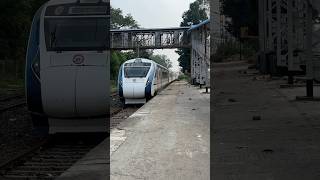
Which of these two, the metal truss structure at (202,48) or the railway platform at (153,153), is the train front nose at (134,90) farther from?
the railway platform at (153,153)

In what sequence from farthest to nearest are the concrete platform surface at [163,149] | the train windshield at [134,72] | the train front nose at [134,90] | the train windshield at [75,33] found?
the train windshield at [134,72]
the train front nose at [134,90]
the train windshield at [75,33]
the concrete platform surface at [163,149]

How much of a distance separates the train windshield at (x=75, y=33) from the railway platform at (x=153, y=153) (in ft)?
5.82

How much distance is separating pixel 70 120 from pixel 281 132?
150 inches

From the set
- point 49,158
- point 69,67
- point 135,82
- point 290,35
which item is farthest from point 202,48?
point 49,158

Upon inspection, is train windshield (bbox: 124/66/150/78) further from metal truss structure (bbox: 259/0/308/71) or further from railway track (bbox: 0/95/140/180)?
railway track (bbox: 0/95/140/180)

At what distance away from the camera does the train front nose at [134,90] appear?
2341 cm

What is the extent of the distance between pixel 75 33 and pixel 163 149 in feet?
10.7

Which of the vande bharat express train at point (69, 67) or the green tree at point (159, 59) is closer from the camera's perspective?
the vande bharat express train at point (69, 67)

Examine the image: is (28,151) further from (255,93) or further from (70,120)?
(255,93)

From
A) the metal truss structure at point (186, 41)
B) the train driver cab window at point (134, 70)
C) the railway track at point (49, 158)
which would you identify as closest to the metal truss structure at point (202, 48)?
the metal truss structure at point (186, 41)

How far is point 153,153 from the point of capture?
28.6 feet

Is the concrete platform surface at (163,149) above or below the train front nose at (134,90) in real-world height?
below

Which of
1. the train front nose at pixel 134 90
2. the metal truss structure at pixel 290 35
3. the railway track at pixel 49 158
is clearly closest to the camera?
the railway track at pixel 49 158

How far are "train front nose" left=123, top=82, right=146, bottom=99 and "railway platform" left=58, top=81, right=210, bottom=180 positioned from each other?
33.2ft
